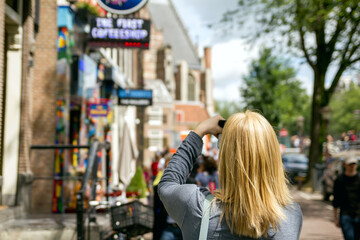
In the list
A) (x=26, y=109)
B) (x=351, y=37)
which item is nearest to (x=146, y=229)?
(x=26, y=109)

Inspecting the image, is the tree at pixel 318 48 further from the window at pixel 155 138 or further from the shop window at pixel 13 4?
the window at pixel 155 138

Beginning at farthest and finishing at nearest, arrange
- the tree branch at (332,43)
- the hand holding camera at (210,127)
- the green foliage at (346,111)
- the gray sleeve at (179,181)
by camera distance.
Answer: the green foliage at (346,111) → the tree branch at (332,43) → the hand holding camera at (210,127) → the gray sleeve at (179,181)

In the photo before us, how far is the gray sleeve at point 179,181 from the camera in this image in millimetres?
1919

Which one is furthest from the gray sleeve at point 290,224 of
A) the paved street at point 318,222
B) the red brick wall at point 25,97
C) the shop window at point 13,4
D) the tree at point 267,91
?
the tree at point 267,91

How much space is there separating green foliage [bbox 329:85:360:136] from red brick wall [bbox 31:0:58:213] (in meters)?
64.5

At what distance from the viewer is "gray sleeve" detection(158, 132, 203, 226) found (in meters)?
1.92

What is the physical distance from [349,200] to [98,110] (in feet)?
27.4

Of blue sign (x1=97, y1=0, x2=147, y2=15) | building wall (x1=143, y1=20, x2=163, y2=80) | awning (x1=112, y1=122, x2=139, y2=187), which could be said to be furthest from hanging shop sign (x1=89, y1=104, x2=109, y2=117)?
building wall (x1=143, y1=20, x2=163, y2=80)

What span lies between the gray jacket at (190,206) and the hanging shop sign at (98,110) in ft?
36.8

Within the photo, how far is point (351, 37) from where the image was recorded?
18094mm

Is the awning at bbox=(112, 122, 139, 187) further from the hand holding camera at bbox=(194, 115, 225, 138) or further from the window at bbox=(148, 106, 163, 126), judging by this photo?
the window at bbox=(148, 106, 163, 126)

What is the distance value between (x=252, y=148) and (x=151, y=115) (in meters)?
38.8

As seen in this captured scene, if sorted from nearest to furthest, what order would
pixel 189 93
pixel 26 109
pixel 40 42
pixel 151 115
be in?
1. pixel 26 109
2. pixel 40 42
3. pixel 151 115
4. pixel 189 93

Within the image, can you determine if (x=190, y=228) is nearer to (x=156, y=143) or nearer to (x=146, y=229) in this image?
(x=146, y=229)
